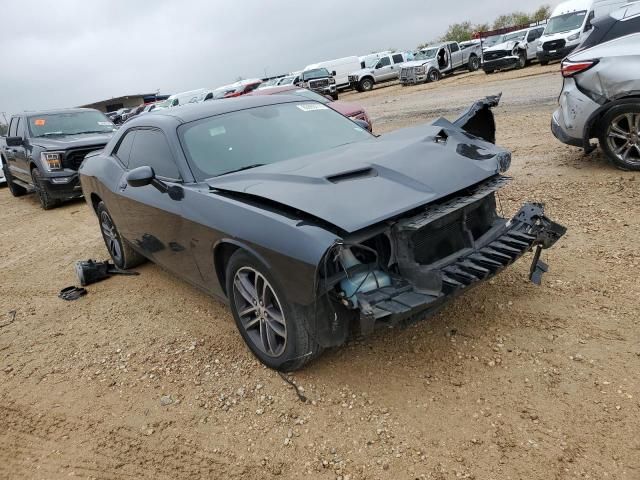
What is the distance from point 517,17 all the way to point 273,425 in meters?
89.9

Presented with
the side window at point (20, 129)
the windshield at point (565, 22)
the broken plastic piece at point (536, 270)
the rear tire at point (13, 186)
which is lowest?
the broken plastic piece at point (536, 270)

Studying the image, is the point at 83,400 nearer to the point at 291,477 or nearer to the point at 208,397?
the point at 208,397

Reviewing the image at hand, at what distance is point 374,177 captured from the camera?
2957 mm

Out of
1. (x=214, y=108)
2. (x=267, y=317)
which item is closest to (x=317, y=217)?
(x=267, y=317)

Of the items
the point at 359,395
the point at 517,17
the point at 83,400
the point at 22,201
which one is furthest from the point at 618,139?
the point at 517,17

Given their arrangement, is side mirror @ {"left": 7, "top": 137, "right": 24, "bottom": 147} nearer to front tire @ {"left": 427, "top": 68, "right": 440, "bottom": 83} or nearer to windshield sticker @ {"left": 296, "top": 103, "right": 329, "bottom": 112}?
windshield sticker @ {"left": 296, "top": 103, "right": 329, "bottom": 112}

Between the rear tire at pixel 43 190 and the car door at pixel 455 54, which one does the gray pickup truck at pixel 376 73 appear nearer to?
the car door at pixel 455 54

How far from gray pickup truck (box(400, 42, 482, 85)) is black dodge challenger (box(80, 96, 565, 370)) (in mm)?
23982

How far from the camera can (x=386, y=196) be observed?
108 inches

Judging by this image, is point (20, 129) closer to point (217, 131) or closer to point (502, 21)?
point (217, 131)

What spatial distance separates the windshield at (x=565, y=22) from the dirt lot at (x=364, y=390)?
19.0 m

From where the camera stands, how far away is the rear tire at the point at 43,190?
9.29m

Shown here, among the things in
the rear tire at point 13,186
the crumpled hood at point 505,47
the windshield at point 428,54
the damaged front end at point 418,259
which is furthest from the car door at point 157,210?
the windshield at point 428,54

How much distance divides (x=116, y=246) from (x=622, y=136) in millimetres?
5675
